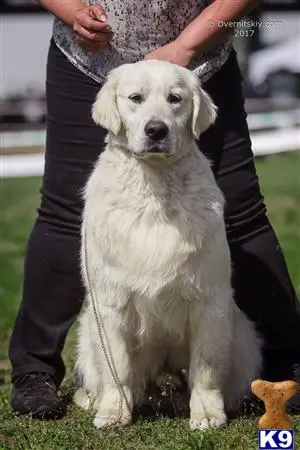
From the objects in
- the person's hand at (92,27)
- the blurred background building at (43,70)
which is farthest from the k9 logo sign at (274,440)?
the blurred background building at (43,70)

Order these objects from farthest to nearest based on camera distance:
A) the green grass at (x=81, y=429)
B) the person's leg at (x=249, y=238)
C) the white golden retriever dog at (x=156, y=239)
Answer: the person's leg at (x=249, y=238) < the white golden retriever dog at (x=156, y=239) < the green grass at (x=81, y=429)

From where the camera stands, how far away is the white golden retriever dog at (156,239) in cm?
391

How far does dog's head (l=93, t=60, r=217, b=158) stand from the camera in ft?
12.5

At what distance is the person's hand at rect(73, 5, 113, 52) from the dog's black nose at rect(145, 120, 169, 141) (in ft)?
1.64

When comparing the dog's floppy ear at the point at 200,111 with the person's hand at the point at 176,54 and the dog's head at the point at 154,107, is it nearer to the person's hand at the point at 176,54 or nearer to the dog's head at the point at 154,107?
the dog's head at the point at 154,107

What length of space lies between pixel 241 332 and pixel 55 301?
0.83 metres

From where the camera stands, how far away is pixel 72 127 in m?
4.42

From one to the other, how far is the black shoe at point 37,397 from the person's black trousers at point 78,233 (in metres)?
0.05

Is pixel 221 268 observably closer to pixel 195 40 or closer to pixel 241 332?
pixel 241 332

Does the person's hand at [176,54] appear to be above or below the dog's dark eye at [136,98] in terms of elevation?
above

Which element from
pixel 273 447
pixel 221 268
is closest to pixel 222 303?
pixel 221 268

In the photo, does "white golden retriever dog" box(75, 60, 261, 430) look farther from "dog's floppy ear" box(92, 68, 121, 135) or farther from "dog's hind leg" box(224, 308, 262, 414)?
"dog's hind leg" box(224, 308, 262, 414)

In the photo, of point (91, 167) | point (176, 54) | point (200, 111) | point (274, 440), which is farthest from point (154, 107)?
point (274, 440)

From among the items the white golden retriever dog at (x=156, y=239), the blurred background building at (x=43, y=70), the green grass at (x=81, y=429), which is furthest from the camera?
the blurred background building at (x=43, y=70)
